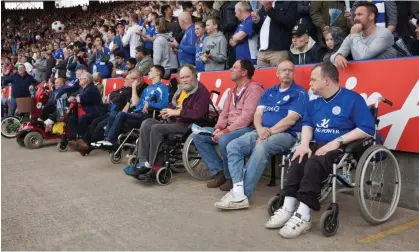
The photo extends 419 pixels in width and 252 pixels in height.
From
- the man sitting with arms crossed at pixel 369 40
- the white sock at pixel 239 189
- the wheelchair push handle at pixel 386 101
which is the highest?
the man sitting with arms crossed at pixel 369 40

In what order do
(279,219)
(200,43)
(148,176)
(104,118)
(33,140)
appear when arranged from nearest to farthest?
(279,219), (148,176), (200,43), (104,118), (33,140)

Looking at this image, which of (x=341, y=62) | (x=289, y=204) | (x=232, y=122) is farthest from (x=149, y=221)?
(x=341, y=62)

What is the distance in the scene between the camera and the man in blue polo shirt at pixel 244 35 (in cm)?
618

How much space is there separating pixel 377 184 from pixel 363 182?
29cm

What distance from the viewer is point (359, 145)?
322 cm

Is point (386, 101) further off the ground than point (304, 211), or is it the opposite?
point (386, 101)

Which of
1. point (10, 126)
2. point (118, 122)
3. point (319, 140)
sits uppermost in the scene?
point (319, 140)

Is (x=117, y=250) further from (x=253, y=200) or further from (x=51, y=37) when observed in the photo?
(x=51, y=37)

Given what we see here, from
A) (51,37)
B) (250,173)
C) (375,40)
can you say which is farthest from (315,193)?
(51,37)

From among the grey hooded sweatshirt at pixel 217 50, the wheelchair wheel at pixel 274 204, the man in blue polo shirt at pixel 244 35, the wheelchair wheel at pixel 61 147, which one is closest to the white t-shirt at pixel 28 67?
the wheelchair wheel at pixel 61 147

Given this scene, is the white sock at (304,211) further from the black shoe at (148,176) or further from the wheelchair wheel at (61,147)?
the wheelchair wheel at (61,147)

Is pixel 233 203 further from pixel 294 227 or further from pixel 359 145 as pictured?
pixel 359 145

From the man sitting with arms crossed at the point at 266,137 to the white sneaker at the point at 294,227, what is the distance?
726mm

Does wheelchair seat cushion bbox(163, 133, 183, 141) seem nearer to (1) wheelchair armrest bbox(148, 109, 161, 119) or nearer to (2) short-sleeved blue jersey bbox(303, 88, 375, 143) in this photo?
(1) wheelchair armrest bbox(148, 109, 161, 119)
